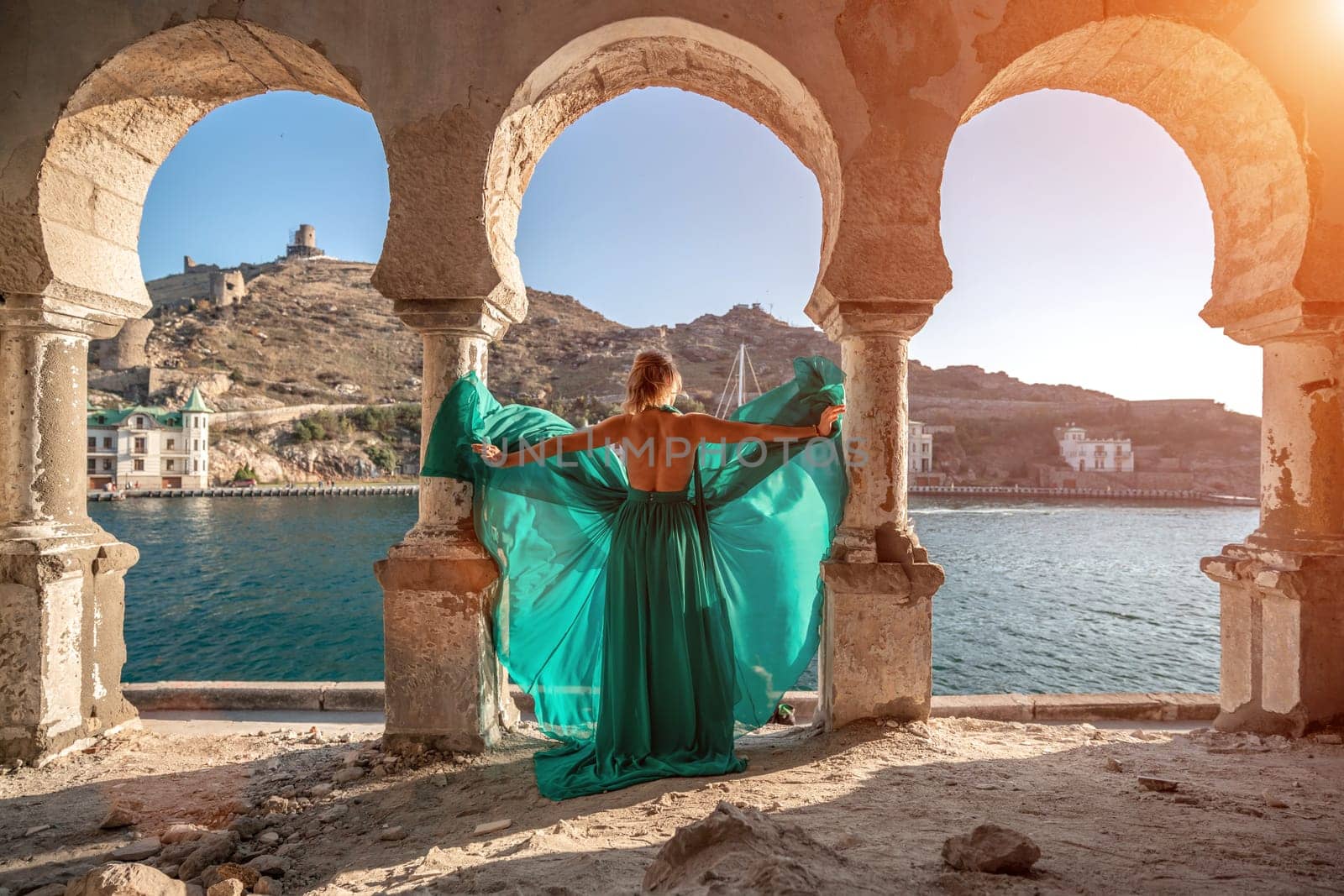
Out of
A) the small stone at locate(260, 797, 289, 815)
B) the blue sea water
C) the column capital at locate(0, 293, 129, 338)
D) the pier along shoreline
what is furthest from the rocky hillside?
the small stone at locate(260, 797, 289, 815)

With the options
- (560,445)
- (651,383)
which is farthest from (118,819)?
(651,383)

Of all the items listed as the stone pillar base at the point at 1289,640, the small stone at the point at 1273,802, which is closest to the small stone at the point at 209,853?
the small stone at the point at 1273,802

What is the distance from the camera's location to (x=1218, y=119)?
3.64 metres

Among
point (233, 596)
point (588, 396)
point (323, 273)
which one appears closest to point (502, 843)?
point (233, 596)

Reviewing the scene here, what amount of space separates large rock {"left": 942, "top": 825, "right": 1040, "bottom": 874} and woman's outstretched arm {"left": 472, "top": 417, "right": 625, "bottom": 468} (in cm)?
199

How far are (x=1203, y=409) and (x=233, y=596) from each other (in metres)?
82.3

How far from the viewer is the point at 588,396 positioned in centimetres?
6931

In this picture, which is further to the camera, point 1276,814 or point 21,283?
point 21,283

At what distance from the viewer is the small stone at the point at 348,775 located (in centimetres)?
316

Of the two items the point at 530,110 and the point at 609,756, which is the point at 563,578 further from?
the point at 530,110

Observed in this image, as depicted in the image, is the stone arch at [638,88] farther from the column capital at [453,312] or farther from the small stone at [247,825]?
the small stone at [247,825]

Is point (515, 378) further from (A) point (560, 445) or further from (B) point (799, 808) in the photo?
(B) point (799, 808)

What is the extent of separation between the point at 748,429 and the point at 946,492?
2495 inches

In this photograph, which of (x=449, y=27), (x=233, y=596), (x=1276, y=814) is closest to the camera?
(x=1276, y=814)
